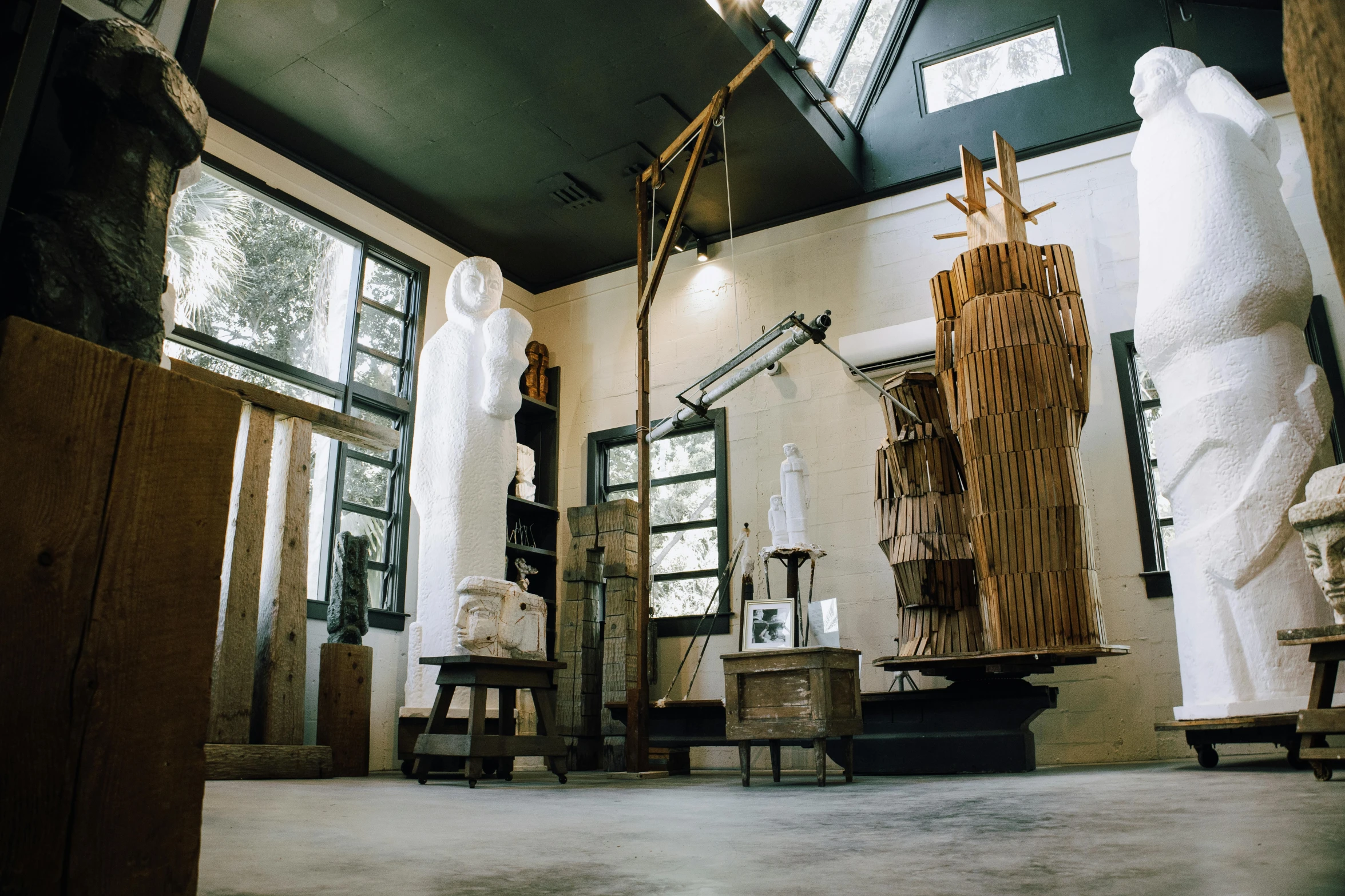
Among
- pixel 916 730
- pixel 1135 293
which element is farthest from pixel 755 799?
pixel 1135 293

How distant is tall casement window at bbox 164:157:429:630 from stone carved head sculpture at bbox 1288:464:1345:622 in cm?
580

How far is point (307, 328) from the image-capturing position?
747 cm

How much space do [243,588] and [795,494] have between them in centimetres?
363

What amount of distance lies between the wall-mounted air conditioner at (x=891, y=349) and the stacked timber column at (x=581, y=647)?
2.53 metres

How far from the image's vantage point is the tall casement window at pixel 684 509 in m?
8.05

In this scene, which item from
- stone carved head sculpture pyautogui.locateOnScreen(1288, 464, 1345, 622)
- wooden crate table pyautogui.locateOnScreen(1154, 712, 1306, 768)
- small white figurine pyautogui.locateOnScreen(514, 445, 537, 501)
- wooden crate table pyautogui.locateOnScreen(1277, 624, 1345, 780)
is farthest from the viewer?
small white figurine pyautogui.locateOnScreen(514, 445, 537, 501)

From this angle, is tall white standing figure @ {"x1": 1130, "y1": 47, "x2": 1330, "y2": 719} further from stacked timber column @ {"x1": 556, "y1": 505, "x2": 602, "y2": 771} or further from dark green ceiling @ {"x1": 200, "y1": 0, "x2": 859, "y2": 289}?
stacked timber column @ {"x1": 556, "y1": 505, "x2": 602, "y2": 771}

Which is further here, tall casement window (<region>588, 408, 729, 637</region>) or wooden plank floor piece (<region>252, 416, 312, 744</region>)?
tall casement window (<region>588, 408, 729, 637</region>)

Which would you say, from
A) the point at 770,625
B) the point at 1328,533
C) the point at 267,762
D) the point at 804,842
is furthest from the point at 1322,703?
the point at 267,762

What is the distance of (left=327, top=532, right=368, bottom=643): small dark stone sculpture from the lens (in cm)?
629

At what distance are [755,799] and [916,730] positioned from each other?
2.29 metres

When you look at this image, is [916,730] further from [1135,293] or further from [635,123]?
[635,123]

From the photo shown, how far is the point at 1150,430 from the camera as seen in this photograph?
672cm

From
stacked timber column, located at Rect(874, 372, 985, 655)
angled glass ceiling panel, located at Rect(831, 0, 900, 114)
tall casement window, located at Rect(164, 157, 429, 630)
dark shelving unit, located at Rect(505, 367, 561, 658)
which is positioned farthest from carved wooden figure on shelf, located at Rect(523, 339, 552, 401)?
stacked timber column, located at Rect(874, 372, 985, 655)
